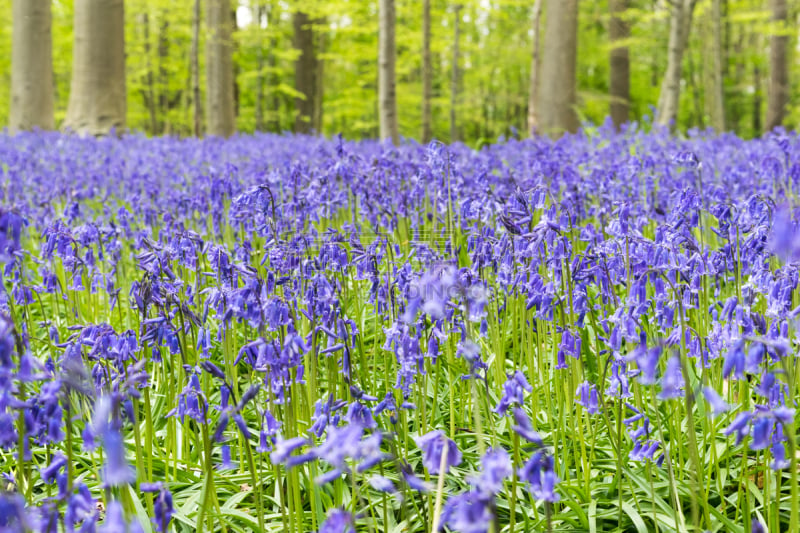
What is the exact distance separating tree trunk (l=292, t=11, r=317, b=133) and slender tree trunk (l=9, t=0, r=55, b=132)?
864cm

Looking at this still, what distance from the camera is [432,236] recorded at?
174 inches

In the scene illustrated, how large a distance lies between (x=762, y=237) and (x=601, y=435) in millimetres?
1064

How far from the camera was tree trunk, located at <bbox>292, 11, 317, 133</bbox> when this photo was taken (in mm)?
22625

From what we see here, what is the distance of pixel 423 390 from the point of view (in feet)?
9.54

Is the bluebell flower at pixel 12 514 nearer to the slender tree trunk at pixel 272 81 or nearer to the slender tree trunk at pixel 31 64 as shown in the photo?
the slender tree trunk at pixel 31 64

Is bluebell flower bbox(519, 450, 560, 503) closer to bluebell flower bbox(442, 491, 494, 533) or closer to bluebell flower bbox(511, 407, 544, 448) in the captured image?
bluebell flower bbox(511, 407, 544, 448)

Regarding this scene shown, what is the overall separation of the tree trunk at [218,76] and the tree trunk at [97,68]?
2.87 metres

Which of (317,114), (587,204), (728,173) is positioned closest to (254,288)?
(587,204)

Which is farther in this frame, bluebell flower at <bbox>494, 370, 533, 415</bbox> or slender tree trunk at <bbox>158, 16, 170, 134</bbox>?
slender tree trunk at <bbox>158, 16, 170, 134</bbox>

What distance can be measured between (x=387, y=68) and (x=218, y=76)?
7.40m

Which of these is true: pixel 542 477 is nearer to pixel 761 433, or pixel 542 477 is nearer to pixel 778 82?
pixel 761 433

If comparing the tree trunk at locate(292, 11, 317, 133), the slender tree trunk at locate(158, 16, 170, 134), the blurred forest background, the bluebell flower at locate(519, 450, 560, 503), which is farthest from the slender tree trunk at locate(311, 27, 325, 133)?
the bluebell flower at locate(519, 450, 560, 503)

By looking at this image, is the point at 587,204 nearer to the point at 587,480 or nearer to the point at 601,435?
Answer: the point at 601,435

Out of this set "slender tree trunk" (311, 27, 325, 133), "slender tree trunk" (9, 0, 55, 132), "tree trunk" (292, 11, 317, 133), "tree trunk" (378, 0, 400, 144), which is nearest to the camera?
"tree trunk" (378, 0, 400, 144)
